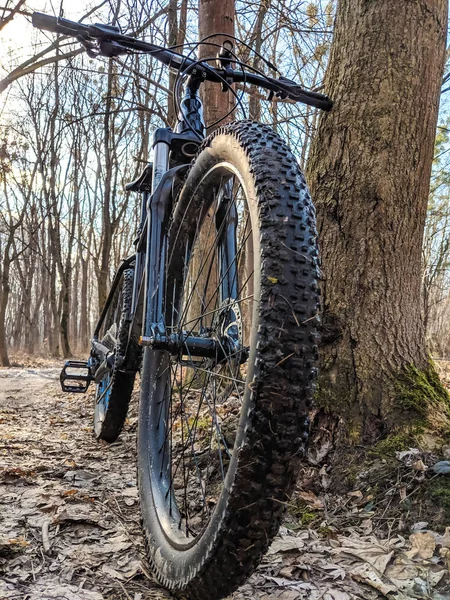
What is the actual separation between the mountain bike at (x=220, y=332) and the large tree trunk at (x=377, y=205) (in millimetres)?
292

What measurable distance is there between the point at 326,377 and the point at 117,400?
1223 millimetres

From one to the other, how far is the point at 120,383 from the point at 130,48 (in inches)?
65.7

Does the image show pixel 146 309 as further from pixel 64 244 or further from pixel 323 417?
pixel 64 244

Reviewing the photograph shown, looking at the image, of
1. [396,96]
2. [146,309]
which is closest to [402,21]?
[396,96]

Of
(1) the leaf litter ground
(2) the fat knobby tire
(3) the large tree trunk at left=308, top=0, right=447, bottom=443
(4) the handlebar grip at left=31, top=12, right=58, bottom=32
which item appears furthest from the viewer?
(2) the fat knobby tire

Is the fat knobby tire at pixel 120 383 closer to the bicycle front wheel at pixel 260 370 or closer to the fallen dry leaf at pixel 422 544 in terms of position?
the bicycle front wheel at pixel 260 370

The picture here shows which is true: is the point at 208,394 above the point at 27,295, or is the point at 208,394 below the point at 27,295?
below

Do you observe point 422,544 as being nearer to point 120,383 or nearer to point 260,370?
point 260,370

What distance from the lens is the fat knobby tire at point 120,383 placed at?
8.38ft

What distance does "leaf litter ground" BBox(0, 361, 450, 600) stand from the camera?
1.46 meters

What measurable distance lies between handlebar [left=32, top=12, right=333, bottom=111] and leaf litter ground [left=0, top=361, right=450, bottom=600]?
1.65 metres

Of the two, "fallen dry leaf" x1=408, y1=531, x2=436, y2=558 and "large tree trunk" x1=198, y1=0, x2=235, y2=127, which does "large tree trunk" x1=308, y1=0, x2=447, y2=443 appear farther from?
"large tree trunk" x1=198, y1=0, x2=235, y2=127

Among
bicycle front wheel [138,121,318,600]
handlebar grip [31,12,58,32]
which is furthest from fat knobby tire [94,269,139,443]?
handlebar grip [31,12,58,32]

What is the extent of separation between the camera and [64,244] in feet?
98.1
